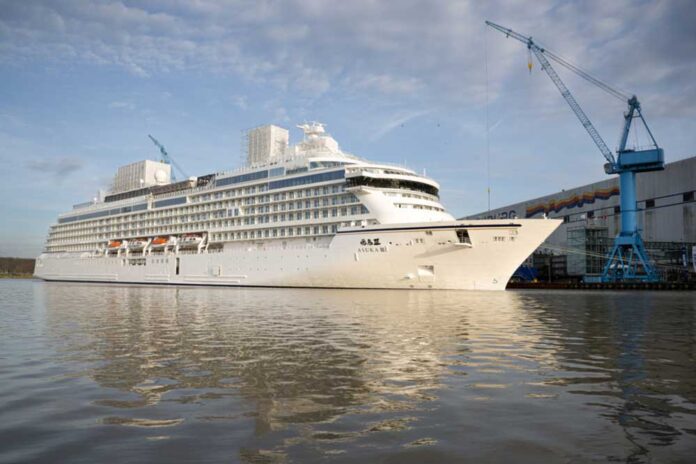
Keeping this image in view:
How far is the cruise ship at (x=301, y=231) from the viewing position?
128 ft

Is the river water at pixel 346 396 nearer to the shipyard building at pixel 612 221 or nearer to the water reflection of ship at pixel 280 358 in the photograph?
the water reflection of ship at pixel 280 358

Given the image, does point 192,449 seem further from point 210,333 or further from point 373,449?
point 210,333

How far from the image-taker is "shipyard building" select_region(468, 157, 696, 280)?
69.2m

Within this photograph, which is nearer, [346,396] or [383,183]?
[346,396]

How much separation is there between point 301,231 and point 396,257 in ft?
40.0

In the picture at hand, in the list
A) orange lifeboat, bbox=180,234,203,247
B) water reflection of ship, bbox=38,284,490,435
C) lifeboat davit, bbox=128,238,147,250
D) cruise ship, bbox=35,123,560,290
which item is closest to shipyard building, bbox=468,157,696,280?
cruise ship, bbox=35,123,560,290

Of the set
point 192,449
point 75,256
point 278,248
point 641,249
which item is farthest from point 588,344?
point 75,256

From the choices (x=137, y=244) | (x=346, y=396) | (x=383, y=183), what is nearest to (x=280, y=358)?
(x=346, y=396)

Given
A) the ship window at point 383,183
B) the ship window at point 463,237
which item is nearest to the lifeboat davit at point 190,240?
the ship window at point 383,183

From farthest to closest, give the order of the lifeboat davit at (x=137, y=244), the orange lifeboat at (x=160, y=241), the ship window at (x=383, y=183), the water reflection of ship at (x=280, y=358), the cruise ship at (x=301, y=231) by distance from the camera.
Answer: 1. the lifeboat davit at (x=137, y=244)
2. the orange lifeboat at (x=160, y=241)
3. the ship window at (x=383, y=183)
4. the cruise ship at (x=301, y=231)
5. the water reflection of ship at (x=280, y=358)

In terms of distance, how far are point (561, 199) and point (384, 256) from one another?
63.8 metres

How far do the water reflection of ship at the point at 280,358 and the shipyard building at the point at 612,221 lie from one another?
51.3 m

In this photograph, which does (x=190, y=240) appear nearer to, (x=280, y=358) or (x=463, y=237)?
(x=463, y=237)

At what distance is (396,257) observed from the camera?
132 feet
